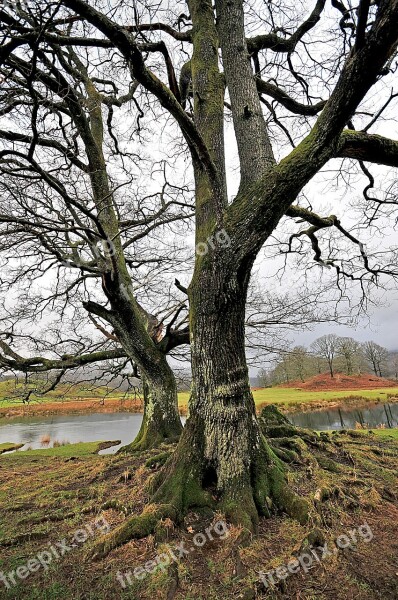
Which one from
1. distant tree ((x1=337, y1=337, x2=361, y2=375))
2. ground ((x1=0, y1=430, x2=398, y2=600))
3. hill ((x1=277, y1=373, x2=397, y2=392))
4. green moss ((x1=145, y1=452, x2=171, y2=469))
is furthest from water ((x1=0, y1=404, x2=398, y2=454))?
distant tree ((x1=337, y1=337, x2=361, y2=375))

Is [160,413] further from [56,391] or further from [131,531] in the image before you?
[131,531]

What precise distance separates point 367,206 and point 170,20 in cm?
455

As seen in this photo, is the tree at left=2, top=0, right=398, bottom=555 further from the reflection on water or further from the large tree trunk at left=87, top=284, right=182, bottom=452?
the reflection on water

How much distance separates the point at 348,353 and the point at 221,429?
162 feet

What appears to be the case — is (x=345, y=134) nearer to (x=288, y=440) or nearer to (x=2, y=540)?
(x=288, y=440)

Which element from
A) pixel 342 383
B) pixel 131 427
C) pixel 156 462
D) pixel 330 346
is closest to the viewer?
pixel 156 462

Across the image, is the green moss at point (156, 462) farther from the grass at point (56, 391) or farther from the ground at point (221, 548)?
the grass at point (56, 391)

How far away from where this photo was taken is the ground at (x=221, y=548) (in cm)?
223

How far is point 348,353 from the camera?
155 feet

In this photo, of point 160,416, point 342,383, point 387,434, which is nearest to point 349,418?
point 387,434

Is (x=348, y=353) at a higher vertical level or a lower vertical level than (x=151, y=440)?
higher

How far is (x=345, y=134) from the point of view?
10.0 ft

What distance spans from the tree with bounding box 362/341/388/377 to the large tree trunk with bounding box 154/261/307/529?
6239 cm

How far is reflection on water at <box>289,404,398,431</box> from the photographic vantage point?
59.7 feet
